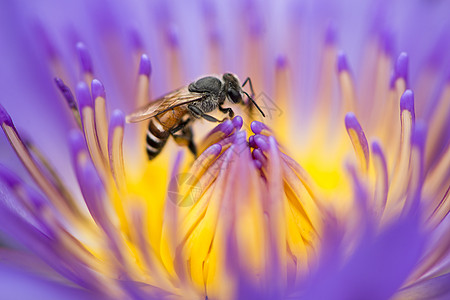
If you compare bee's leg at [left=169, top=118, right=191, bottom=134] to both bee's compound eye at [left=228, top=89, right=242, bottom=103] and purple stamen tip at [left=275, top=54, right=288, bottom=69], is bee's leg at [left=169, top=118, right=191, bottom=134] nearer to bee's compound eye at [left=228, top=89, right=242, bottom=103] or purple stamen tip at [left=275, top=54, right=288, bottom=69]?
bee's compound eye at [left=228, top=89, right=242, bottom=103]

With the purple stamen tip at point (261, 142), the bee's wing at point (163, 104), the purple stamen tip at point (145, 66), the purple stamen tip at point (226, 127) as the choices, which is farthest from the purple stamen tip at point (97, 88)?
the purple stamen tip at point (261, 142)

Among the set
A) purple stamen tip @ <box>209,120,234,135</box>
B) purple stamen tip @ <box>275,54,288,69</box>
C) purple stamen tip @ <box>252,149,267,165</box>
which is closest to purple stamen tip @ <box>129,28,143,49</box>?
purple stamen tip @ <box>275,54,288,69</box>

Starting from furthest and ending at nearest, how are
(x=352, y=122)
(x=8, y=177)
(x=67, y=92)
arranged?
1. (x=67, y=92)
2. (x=352, y=122)
3. (x=8, y=177)

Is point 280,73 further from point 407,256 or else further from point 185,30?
point 407,256

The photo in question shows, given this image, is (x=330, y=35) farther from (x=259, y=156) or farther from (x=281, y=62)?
(x=259, y=156)

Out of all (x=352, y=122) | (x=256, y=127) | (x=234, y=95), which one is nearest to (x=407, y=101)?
(x=352, y=122)

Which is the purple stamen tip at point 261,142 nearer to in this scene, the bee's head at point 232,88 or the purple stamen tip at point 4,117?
the bee's head at point 232,88
